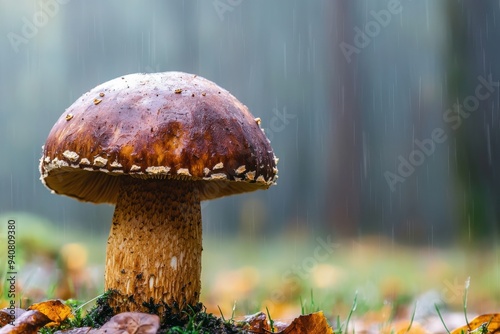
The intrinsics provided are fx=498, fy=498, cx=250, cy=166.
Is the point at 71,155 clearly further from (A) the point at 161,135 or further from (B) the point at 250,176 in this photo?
(B) the point at 250,176

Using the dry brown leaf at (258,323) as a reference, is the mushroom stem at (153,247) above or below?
above

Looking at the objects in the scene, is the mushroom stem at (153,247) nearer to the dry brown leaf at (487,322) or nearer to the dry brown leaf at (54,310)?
the dry brown leaf at (54,310)

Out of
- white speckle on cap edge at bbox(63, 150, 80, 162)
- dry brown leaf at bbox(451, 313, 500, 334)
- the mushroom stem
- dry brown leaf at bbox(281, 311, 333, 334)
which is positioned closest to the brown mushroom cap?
white speckle on cap edge at bbox(63, 150, 80, 162)

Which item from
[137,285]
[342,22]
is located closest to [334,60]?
[342,22]

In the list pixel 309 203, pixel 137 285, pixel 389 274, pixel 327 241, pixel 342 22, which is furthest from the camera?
pixel 309 203

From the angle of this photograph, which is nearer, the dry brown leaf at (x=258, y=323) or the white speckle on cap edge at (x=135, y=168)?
the white speckle on cap edge at (x=135, y=168)

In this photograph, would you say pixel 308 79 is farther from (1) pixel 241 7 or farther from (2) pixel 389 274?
(2) pixel 389 274

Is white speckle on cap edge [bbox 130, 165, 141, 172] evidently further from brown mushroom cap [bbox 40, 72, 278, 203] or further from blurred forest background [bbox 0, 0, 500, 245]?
blurred forest background [bbox 0, 0, 500, 245]

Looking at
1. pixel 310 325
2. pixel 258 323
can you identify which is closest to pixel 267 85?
pixel 258 323

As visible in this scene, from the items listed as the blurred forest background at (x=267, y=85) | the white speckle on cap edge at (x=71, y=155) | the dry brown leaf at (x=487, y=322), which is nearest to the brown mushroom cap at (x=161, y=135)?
the white speckle on cap edge at (x=71, y=155)
